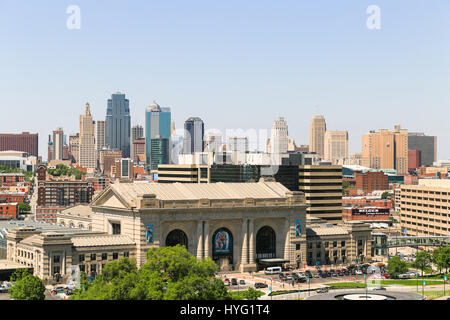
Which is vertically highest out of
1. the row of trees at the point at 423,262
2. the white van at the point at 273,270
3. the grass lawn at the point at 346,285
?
the row of trees at the point at 423,262

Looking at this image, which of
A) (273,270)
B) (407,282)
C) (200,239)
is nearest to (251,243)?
(273,270)

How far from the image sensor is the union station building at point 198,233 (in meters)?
112

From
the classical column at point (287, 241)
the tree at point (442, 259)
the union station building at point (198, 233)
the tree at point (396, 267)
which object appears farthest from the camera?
the classical column at point (287, 241)

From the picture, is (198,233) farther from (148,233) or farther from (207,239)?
(148,233)

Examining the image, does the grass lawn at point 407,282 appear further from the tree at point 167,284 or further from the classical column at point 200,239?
the tree at point 167,284

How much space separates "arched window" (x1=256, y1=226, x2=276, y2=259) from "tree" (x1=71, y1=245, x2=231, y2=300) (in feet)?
125

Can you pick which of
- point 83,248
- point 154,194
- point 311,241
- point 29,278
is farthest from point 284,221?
point 29,278

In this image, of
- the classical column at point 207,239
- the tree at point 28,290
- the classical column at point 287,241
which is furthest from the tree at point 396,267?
the tree at point 28,290

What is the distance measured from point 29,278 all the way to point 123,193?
35.3m

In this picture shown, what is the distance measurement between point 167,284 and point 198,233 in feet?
127

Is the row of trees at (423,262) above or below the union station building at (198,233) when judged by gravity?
below

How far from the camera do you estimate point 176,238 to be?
120 m

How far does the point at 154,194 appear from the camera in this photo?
11606 centimetres
